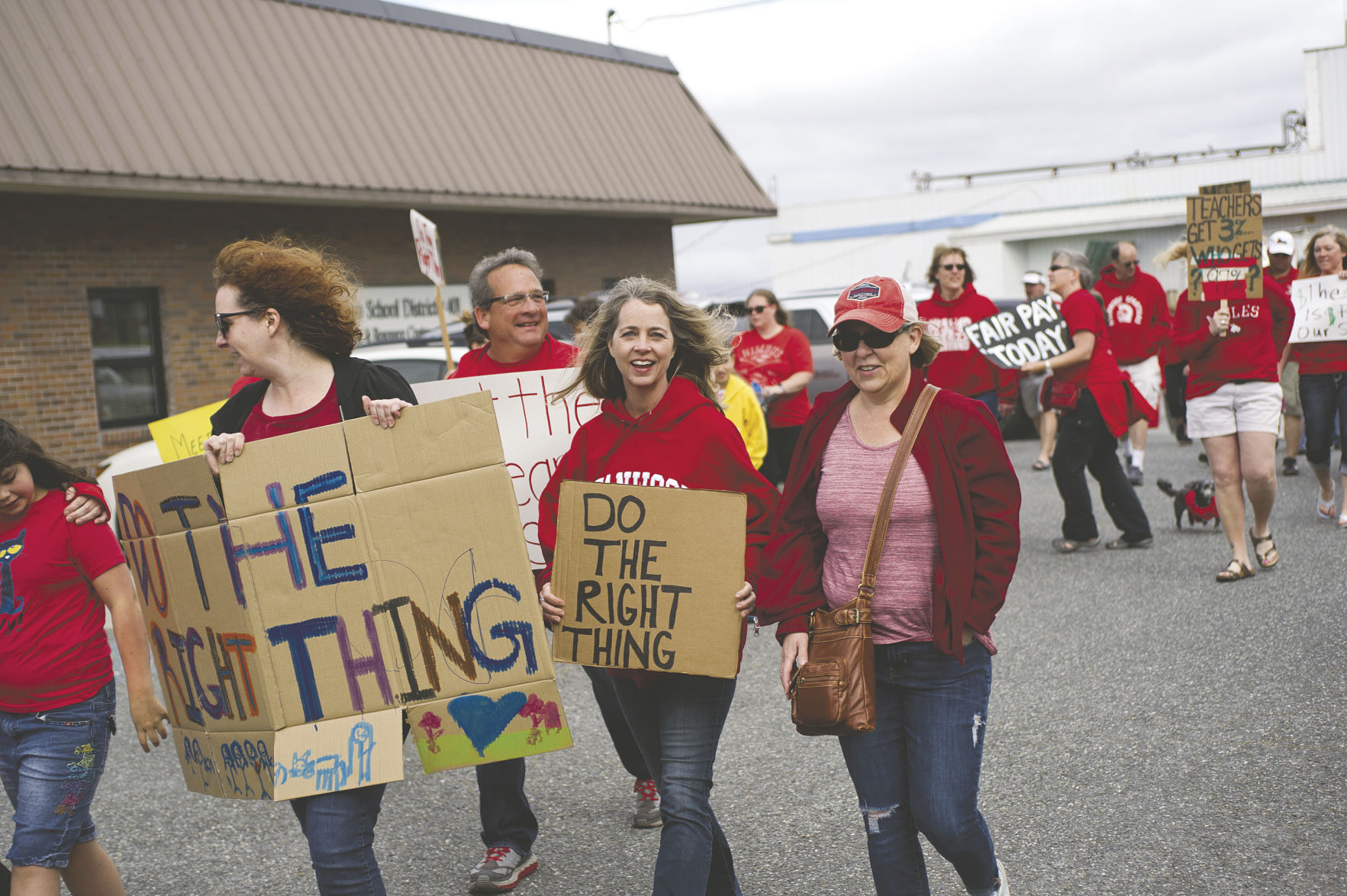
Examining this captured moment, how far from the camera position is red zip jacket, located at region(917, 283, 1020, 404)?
8.20 m

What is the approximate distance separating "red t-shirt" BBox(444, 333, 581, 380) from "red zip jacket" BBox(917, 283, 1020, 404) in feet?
13.9

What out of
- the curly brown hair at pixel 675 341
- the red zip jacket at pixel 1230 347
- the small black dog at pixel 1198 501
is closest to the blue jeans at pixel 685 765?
the curly brown hair at pixel 675 341

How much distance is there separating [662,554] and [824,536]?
0.43m

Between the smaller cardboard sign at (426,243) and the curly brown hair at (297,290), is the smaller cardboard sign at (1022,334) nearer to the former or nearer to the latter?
the smaller cardboard sign at (426,243)

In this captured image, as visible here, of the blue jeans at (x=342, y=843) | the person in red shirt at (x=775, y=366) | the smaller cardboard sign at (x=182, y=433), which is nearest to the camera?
the blue jeans at (x=342, y=843)

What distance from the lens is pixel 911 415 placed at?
2.91 m

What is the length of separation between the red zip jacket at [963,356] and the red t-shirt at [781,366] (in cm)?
112

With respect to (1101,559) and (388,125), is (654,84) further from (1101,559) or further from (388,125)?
(1101,559)

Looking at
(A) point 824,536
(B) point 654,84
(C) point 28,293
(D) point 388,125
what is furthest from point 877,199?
(A) point 824,536

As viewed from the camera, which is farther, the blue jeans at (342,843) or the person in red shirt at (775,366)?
the person in red shirt at (775,366)

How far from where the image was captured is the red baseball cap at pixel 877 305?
2.92 m

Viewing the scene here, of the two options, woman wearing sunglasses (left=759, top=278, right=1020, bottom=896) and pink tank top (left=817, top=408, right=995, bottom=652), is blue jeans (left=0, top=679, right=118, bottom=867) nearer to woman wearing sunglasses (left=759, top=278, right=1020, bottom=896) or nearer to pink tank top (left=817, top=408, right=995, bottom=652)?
woman wearing sunglasses (left=759, top=278, right=1020, bottom=896)

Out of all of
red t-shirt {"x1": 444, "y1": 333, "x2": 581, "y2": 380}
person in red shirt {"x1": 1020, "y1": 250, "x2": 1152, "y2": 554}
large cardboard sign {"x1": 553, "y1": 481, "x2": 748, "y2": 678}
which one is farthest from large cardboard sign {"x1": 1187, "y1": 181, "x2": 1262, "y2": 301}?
large cardboard sign {"x1": 553, "y1": 481, "x2": 748, "y2": 678}

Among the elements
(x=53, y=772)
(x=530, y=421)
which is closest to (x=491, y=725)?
(x=53, y=772)
